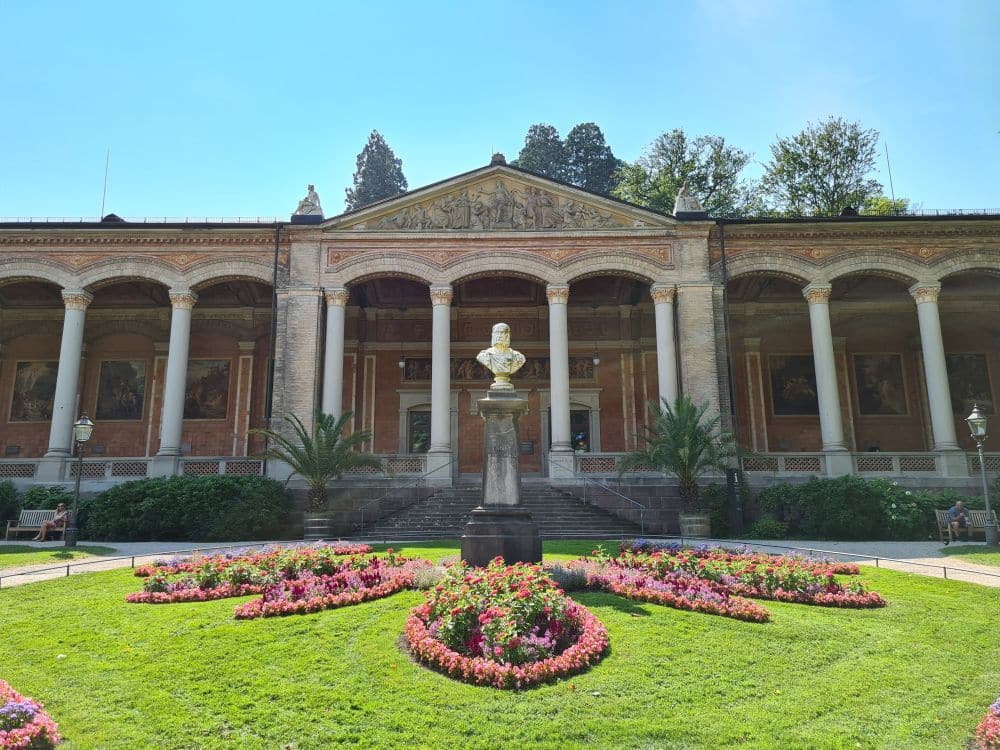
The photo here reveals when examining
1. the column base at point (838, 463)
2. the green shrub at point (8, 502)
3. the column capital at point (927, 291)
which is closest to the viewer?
the green shrub at point (8, 502)

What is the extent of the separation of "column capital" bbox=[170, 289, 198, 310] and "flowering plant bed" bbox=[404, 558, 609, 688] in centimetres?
1877

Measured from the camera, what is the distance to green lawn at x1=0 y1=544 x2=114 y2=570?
40.1ft

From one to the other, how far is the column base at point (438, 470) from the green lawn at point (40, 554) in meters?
8.44

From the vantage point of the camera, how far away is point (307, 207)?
22875 mm

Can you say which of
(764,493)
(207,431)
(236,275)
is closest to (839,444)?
(764,493)

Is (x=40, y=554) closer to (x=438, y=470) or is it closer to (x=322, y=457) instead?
(x=322, y=457)

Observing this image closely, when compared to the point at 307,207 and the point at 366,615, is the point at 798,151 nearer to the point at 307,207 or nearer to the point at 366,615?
the point at 307,207

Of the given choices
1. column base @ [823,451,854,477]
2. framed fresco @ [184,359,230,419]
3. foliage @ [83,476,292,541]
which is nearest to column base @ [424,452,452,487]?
foliage @ [83,476,292,541]

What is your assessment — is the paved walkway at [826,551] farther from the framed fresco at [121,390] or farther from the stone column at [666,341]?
the framed fresco at [121,390]

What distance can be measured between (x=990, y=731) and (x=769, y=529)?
13.2 m

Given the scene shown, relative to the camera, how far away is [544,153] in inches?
1838

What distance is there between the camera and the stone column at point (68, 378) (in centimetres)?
2097

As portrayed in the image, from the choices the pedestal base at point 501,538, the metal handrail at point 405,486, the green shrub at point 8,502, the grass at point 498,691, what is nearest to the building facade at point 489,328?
the metal handrail at point 405,486

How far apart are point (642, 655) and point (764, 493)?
13.4m
